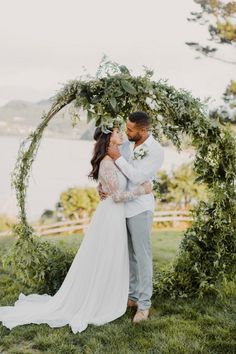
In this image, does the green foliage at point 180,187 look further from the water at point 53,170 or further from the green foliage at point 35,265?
the green foliage at point 35,265

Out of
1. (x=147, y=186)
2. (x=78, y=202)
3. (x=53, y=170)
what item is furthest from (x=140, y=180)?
(x=53, y=170)

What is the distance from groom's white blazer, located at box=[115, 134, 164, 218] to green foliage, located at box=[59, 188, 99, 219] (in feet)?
32.7

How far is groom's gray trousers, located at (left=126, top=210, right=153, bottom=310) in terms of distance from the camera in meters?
5.19

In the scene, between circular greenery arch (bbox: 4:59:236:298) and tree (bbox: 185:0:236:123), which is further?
tree (bbox: 185:0:236:123)

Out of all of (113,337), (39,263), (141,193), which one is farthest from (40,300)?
(141,193)

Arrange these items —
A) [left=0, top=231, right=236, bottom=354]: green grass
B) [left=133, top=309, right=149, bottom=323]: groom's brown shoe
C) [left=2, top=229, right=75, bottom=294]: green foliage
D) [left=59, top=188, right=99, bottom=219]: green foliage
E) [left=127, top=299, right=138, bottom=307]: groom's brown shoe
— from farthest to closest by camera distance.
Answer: [left=59, top=188, right=99, bottom=219]: green foliage < [left=2, top=229, right=75, bottom=294]: green foliage < [left=127, top=299, right=138, bottom=307]: groom's brown shoe < [left=133, top=309, right=149, bottom=323]: groom's brown shoe < [left=0, top=231, right=236, bottom=354]: green grass

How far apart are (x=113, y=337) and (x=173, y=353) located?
0.59m

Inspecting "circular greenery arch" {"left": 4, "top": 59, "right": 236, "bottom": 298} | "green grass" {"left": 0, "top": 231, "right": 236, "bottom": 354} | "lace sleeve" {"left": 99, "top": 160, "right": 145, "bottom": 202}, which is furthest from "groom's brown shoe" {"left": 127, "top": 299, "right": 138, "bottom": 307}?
"lace sleeve" {"left": 99, "top": 160, "right": 145, "bottom": 202}

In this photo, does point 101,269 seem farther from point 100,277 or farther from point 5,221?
point 5,221

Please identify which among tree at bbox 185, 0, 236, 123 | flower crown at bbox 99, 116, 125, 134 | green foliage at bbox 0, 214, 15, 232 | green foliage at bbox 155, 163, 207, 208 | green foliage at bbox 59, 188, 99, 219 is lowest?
green foliage at bbox 0, 214, 15, 232

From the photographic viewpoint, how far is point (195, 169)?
19.4 ft

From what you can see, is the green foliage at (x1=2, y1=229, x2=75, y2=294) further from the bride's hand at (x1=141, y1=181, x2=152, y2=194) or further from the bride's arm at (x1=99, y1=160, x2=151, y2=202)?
the bride's hand at (x1=141, y1=181, x2=152, y2=194)

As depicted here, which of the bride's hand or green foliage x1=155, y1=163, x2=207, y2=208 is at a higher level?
the bride's hand

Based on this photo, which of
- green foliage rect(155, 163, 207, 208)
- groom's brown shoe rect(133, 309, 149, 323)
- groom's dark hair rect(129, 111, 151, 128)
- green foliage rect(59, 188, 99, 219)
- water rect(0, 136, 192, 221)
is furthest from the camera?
water rect(0, 136, 192, 221)
